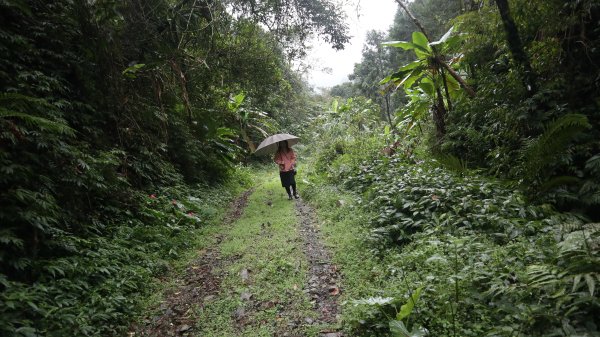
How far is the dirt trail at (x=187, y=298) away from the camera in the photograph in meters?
4.19

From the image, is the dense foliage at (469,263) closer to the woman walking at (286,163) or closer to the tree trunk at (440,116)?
the tree trunk at (440,116)

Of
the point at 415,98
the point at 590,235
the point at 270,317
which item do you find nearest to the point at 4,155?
the point at 270,317

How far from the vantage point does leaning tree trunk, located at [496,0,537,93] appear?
604 centimetres

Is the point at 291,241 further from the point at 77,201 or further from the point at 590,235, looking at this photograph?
the point at 590,235

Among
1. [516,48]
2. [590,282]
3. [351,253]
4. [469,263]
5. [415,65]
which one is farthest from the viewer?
[415,65]

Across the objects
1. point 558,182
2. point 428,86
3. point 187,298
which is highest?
point 428,86

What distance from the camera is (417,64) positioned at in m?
9.26

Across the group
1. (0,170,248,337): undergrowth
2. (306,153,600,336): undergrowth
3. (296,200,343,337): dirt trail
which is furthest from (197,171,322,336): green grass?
(0,170,248,337): undergrowth

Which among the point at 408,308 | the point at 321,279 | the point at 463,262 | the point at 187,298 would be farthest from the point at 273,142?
the point at 408,308

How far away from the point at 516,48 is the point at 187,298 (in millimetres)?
6921

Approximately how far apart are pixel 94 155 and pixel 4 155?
2179 millimetres

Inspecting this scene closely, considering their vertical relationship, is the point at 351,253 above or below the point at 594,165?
below

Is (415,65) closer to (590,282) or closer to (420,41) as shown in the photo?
(420,41)

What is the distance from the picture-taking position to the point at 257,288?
4.97 meters
